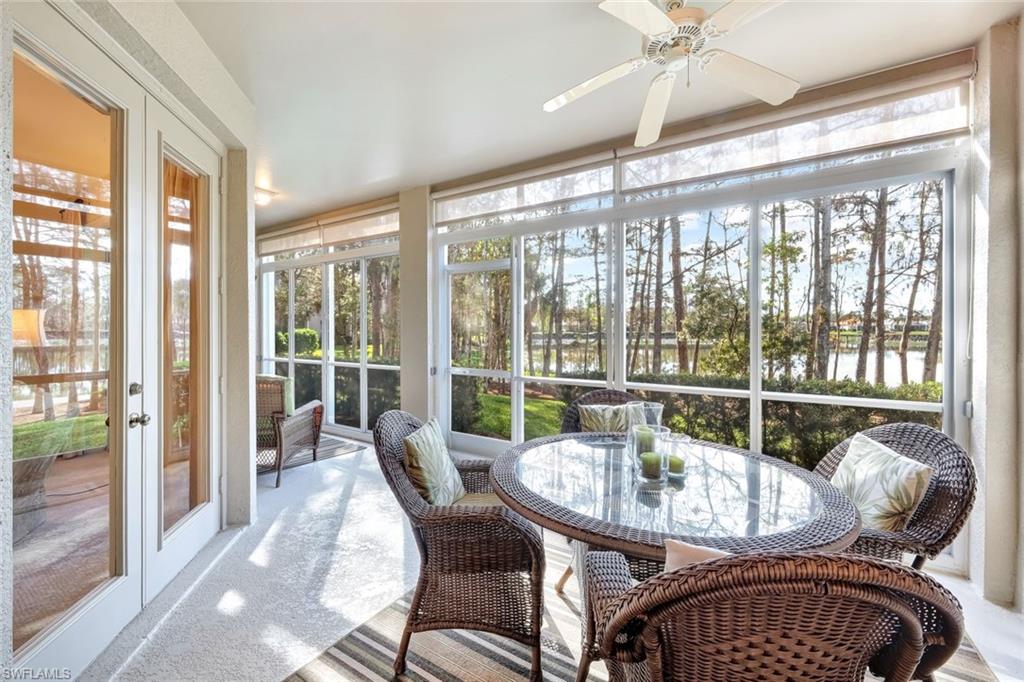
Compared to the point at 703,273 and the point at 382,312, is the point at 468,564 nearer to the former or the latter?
the point at 703,273

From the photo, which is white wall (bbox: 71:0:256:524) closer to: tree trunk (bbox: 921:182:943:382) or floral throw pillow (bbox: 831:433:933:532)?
floral throw pillow (bbox: 831:433:933:532)

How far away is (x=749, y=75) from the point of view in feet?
6.20

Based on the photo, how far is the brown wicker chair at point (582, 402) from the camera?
282 centimetres

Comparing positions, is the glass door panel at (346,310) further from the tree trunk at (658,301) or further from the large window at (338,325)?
the tree trunk at (658,301)

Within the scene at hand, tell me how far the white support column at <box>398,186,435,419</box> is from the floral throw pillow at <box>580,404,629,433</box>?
91.9 inches

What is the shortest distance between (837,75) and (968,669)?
3086 millimetres

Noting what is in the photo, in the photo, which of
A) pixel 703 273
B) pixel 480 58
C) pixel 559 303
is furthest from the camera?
pixel 559 303

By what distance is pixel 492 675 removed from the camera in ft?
5.58

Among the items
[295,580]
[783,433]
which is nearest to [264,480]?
[295,580]

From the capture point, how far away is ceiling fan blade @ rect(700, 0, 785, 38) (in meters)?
1.48

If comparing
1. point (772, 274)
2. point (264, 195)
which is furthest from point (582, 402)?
point (264, 195)

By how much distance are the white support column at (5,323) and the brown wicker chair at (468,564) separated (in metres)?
1.04

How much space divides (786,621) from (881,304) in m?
2.77

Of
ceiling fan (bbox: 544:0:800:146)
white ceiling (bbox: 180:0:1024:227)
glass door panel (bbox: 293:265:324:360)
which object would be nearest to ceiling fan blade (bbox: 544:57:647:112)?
ceiling fan (bbox: 544:0:800:146)
